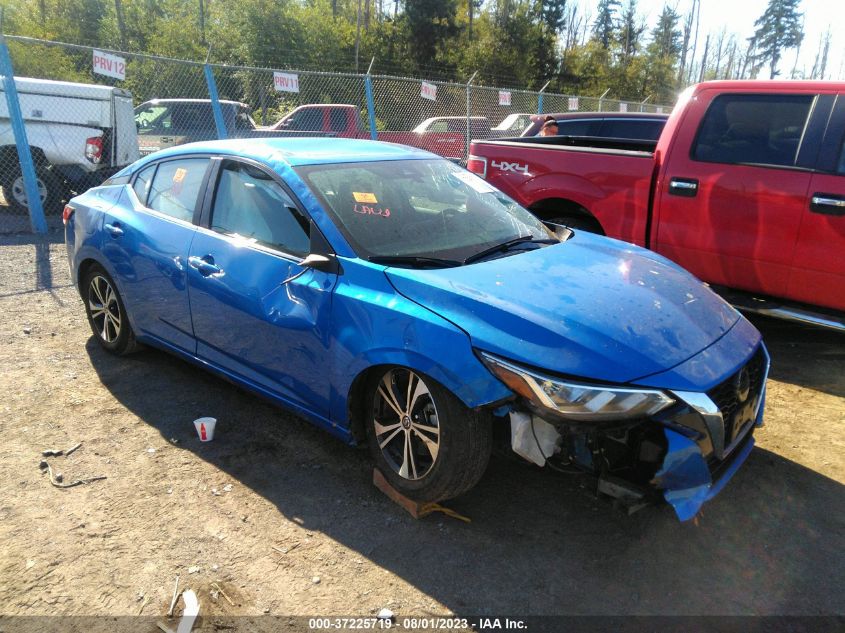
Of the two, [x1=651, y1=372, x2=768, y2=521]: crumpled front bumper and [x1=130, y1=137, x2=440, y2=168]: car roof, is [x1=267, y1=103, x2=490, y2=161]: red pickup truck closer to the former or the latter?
[x1=130, y1=137, x2=440, y2=168]: car roof

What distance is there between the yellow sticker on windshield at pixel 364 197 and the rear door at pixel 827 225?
119 inches

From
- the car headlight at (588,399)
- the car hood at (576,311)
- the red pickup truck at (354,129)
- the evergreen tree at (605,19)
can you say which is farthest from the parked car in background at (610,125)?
the evergreen tree at (605,19)

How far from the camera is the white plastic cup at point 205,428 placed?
11.8ft

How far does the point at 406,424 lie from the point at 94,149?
9041mm

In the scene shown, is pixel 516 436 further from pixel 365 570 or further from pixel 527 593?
pixel 365 570

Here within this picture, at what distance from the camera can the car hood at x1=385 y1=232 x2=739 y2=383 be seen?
2.54 meters

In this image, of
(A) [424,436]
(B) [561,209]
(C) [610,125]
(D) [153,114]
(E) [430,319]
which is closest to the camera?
(E) [430,319]

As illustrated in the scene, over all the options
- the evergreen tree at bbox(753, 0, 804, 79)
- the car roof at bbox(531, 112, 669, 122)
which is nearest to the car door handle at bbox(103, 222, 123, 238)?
the car roof at bbox(531, 112, 669, 122)

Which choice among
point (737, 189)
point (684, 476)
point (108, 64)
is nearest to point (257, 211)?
point (684, 476)

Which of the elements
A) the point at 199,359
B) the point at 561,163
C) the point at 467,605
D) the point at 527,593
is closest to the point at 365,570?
the point at 467,605

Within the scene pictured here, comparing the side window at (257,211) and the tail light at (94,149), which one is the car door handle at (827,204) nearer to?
the side window at (257,211)

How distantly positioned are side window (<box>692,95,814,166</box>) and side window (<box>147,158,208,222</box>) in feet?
11.8

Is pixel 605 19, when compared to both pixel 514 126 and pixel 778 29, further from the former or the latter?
pixel 514 126

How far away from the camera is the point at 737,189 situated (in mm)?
4660
